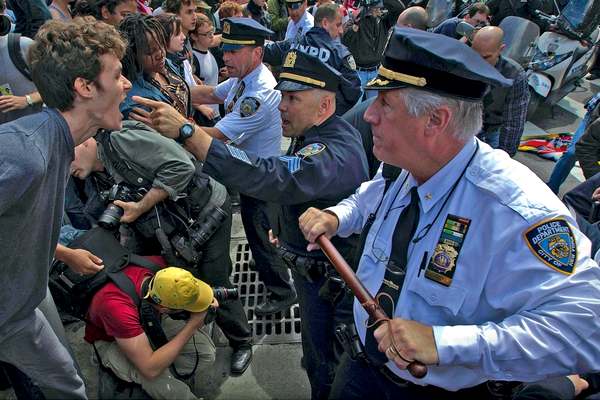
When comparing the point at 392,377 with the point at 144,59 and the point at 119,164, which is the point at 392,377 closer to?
the point at 119,164

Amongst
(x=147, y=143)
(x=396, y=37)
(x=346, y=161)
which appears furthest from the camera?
(x=147, y=143)

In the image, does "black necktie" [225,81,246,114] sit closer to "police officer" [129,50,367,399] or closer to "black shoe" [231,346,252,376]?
"police officer" [129,50,367,399]

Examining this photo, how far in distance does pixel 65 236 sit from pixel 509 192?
7.97ft

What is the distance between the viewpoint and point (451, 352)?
129 cm

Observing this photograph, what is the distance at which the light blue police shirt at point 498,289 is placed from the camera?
4.12ft

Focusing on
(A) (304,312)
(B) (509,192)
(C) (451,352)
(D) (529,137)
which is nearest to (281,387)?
(A) (304,312)

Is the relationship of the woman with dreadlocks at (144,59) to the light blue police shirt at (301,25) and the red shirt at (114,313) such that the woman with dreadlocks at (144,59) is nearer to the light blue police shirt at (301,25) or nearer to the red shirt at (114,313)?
the red shirt at (114,313)

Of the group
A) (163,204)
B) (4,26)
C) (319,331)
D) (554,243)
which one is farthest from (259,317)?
(4,26)

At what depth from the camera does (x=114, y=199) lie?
8.63ft

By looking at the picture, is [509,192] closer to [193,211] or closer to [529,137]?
[193,211]

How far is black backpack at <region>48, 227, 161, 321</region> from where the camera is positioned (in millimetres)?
2244

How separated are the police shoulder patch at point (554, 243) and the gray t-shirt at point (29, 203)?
1.77 m

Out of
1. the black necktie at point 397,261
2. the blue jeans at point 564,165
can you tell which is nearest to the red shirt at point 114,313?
the black necktie at point 397,261

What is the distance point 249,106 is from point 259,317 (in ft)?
5.37
